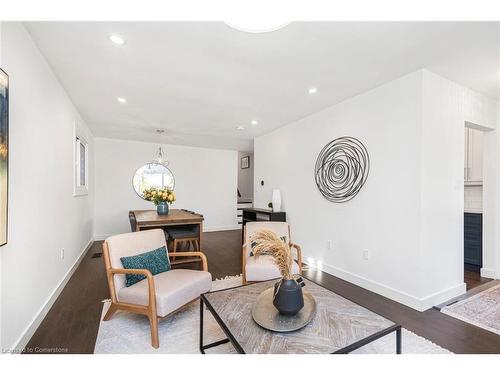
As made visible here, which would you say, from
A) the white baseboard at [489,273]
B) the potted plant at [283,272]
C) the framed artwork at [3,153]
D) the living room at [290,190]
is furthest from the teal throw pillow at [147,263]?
the white baseboard at [489,273]

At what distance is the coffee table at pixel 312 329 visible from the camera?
4.18 ft

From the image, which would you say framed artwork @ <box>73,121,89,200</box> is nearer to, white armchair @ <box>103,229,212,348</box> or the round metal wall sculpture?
white armchair @ <box>103,229,212,348</box>

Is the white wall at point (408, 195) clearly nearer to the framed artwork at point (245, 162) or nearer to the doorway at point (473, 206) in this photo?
the doorway at point (473, 206)

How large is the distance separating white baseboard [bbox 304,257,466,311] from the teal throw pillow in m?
A: 2.32

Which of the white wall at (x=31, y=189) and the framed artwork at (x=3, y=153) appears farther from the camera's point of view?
the white wall at (x=31, y=189)

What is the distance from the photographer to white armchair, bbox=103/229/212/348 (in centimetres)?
189

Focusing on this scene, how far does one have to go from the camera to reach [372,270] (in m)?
2.91

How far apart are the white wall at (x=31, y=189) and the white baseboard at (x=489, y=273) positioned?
515 cm

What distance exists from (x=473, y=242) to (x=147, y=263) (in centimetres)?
454

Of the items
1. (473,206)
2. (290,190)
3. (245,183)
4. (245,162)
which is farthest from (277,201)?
(245,183)

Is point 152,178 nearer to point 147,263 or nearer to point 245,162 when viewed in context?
point 245,162

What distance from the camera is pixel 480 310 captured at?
2412 millimetres

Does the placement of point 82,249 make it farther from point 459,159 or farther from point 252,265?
point 459,159
